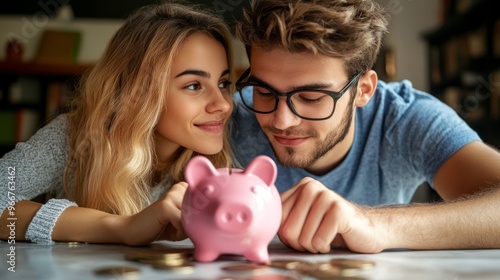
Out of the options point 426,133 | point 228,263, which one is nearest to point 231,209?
point 228,263

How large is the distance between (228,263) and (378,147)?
3.23ft

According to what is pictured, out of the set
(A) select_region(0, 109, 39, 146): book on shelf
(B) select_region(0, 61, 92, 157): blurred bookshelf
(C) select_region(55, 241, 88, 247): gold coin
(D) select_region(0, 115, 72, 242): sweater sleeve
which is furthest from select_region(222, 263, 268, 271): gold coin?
(A) select_region(0, 109, 39, 146): book on shelf

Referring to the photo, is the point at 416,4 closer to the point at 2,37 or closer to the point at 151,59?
the point at 2,37

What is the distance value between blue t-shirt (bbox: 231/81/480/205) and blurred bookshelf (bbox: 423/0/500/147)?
2110 millimetres

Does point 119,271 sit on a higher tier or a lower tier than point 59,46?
lower

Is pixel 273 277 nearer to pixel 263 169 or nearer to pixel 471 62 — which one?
pixel 263 169

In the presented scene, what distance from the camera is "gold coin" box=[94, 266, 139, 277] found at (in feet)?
2.85

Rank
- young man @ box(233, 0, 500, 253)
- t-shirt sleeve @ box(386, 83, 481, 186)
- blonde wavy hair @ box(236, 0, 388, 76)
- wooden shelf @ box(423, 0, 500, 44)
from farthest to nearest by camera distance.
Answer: wooden shelf @ box(423, 0, 500, 44), t-shirt sleeve @ box(386, 83, 481, 186), blonde wavy hair @ box(236, 0, 388, 76), young man @ box(233, 0, 500, 253)

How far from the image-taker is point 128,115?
1611 mm

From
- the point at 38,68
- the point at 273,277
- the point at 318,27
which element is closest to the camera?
the point at 273,277

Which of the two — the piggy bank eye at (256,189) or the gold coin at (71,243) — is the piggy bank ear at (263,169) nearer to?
the piggy bank eye at (256,189)

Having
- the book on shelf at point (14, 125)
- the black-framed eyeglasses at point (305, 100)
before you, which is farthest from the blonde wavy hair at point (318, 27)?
the book on shelf at point (14, 125)

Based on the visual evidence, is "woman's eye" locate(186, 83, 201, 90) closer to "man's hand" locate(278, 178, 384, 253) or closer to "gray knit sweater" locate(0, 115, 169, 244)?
"gray knit sweater" locate(0, 115, 169, 244)

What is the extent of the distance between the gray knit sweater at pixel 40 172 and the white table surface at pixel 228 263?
0.63 feet
